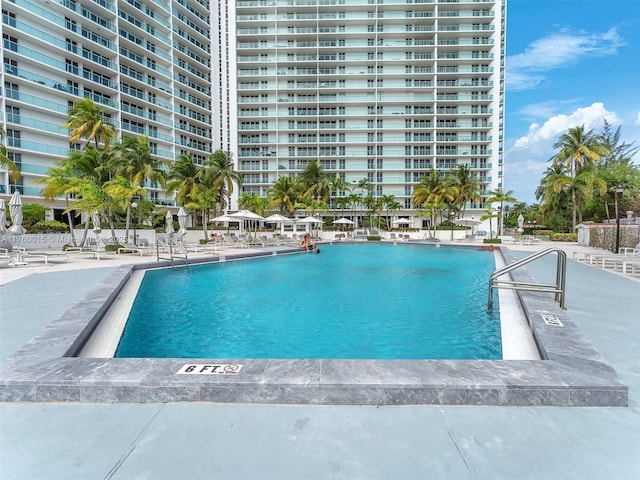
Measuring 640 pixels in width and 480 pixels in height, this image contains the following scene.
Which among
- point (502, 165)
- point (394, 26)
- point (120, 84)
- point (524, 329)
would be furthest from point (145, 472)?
point (502, 165)

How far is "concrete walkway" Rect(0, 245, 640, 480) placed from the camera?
2.22 meters

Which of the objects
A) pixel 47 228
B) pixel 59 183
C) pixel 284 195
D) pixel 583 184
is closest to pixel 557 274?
pixel 59 183

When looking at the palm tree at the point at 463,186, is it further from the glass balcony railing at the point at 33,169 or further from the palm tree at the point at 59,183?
the glass balcony railing at the point at 33,169

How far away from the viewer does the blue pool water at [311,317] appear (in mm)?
5656

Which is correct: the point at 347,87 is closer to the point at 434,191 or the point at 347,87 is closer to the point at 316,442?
the point at 434,191

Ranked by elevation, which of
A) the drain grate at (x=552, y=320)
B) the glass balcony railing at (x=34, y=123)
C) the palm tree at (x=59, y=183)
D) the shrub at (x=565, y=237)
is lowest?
the drain grate at (x=552, y=320)

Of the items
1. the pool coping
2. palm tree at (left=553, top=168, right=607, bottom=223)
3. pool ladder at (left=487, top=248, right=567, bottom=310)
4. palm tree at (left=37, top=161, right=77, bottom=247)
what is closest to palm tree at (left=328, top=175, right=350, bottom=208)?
palm tree at (left=553, top=168, right=607, bottom=223)

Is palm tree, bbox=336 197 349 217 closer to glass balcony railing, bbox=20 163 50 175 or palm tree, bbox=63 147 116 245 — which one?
palm tree, bbox=63 147 116 245

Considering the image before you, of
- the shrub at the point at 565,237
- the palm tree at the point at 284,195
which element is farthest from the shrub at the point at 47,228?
the shrub at the point at 565,237

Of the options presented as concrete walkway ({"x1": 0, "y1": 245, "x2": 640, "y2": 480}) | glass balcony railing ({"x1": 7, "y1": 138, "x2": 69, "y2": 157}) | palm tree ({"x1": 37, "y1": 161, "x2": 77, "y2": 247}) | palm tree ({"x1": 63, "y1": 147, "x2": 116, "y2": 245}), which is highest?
glass balcony railing ({"x1": 7, "y1": 138, "x2": 69, "y2": 157})

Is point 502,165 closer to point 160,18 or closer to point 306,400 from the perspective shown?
point 160,18

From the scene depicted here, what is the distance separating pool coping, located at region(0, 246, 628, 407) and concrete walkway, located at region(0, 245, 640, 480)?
8cm

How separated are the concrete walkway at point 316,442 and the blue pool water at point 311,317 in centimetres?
249

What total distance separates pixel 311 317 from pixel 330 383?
180 inches
